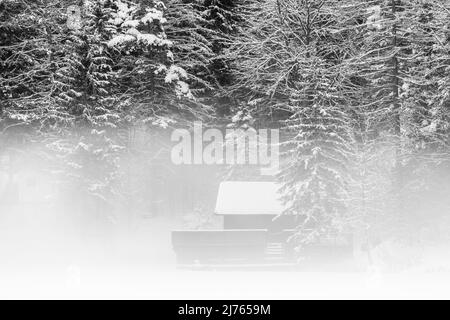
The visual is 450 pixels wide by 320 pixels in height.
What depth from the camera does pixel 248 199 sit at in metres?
25.4

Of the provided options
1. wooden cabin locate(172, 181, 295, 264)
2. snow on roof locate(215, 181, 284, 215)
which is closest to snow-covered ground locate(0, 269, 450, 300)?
wooden cabin locate(172, 181, 295, 264)

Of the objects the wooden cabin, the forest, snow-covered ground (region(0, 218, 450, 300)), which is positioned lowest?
snow-covered ground (region(0, 218, 450, 300))

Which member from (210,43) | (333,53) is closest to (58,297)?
(210,43)

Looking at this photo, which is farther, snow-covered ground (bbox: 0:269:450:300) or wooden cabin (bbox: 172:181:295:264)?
wooden cabin (bbox: 172:181:295:264)

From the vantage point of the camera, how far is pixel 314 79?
77.5 feet

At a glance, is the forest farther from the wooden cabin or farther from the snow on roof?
the snow on roof

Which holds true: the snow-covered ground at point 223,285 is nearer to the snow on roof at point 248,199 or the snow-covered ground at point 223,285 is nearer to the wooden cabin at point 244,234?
the wooden cabin at point 244,234

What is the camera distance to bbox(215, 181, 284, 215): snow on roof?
24.8 metres

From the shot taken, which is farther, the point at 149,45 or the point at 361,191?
the point at 149,45

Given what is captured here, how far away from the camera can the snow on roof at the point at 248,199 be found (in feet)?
81.4

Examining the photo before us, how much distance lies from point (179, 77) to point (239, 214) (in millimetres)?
9743

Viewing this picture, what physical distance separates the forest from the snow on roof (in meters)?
1.38
